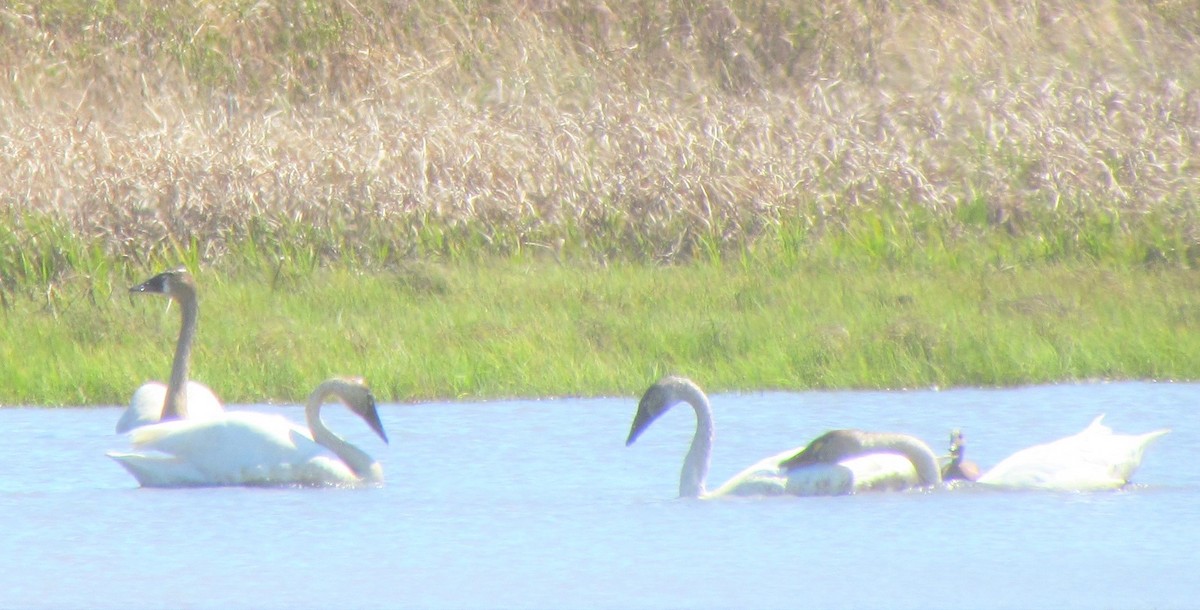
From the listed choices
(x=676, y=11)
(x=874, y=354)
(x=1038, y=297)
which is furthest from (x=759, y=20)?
(x=874, y=354)

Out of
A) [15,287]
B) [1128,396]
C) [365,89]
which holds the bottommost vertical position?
[1128,396]

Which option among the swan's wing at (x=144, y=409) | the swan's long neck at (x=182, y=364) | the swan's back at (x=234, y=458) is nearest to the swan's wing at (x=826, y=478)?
the swan's back at (x=234, y=458)

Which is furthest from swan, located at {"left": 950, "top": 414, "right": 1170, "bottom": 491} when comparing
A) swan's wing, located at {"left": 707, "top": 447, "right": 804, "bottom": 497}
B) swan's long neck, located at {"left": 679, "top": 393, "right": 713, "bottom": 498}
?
swan's long neck, located at {"left": 679, "top": 393, "right": 713, "bottom": 498}

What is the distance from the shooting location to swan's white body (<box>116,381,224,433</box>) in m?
8.02

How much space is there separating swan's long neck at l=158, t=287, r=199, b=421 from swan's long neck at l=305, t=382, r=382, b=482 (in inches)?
30.1

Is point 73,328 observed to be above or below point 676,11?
below

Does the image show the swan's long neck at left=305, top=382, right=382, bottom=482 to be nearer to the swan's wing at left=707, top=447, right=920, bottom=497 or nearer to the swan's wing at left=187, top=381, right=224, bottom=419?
the swan's wing at left=187, top=381, right=224, bottom=419

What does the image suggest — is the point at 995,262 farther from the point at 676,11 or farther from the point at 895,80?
the point at 676,11

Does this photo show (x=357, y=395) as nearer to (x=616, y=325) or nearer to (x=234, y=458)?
(x=234, y=458)

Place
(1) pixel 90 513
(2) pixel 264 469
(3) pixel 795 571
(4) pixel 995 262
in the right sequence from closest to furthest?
(3) pixel 795 571 < (1) pixel 90 513 < (2) pixel 264 469 < (4) pixel 995 262

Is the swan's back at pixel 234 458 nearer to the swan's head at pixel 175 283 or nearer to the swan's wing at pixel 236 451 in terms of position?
the swan's wing at pixel 236 451

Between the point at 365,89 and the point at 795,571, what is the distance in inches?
468

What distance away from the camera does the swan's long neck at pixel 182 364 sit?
790 cm

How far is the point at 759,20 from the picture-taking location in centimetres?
1905
